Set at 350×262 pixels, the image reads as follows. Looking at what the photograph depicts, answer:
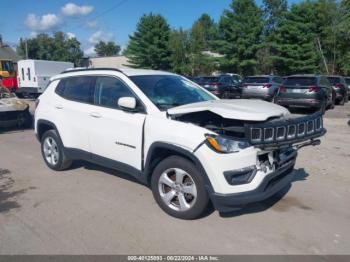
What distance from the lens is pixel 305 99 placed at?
530 inches

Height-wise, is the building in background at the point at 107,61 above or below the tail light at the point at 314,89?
above

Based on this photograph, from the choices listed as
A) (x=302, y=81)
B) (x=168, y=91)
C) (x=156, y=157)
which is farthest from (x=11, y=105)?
(x=302, y=81)

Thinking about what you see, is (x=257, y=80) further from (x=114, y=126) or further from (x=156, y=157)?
(x=156, y=157)

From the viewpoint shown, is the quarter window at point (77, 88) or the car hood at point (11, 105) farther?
the car hood at point (11, 105)

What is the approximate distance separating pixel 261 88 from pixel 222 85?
330 cm

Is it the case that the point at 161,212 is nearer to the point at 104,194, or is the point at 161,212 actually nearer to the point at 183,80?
the point at 104,194

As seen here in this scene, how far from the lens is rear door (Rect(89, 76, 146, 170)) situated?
4.38 metres

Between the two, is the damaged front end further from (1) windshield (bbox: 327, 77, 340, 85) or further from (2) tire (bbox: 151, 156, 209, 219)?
(1) windshield (bbox: 327, 77, 340, 85)

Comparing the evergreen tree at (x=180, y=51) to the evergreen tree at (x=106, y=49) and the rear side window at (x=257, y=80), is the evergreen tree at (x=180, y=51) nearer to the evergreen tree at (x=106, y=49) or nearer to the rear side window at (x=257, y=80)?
the rear side window at (x=257, y=80)

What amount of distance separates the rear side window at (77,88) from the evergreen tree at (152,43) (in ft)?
127

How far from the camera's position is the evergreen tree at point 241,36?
38.6 meters

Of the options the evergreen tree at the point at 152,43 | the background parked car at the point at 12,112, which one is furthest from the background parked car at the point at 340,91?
the evergreen tree at the point at 152,43

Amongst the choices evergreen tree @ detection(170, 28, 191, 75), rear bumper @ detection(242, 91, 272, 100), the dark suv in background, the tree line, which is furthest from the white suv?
evergreen tree @ detection(170, 28, 191, 75)

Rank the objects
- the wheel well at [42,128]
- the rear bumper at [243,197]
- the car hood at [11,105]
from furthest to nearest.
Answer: the car hood at [11,105] → the wheel well at [42,128] → the rear bumper at [243,197]
